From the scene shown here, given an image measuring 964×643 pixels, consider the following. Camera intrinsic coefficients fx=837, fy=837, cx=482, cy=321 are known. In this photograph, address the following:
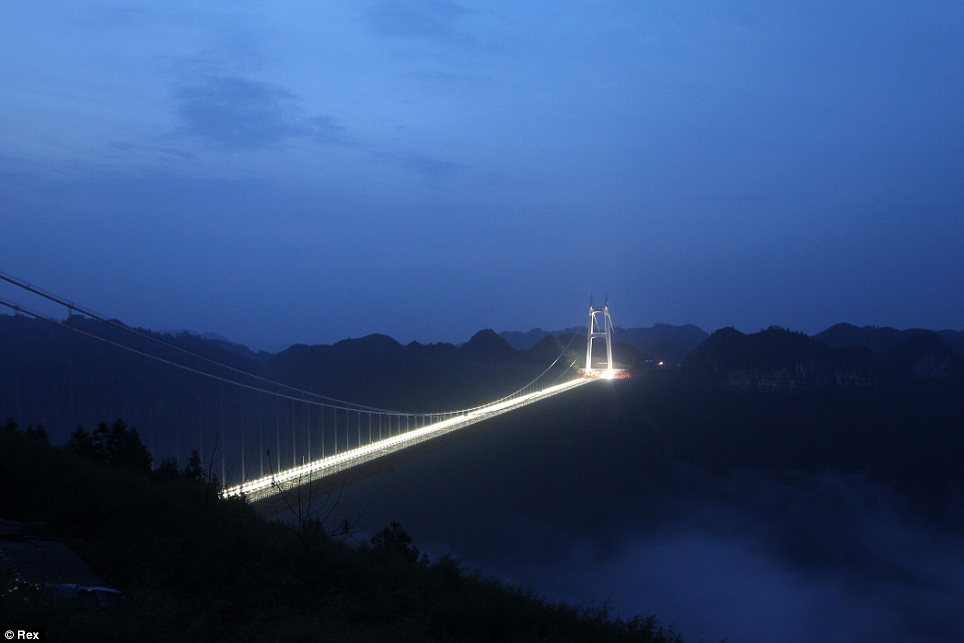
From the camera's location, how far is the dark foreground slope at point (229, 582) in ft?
14.4

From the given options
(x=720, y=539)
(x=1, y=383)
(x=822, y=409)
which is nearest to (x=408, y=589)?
(x=1, y=383)

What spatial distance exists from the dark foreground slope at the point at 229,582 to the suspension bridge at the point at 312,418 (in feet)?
2.24

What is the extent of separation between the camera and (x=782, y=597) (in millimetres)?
22766

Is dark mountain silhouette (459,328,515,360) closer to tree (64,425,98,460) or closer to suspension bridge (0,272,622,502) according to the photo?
suspension bridge (0,272,622,502)

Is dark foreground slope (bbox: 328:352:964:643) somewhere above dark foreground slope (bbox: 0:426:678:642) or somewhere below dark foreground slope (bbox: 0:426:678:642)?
below

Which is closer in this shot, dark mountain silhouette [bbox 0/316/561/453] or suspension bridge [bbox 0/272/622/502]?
suspension bridge [bbox 0/272/622/502]

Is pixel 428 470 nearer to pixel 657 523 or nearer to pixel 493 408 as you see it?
pixel 493 408

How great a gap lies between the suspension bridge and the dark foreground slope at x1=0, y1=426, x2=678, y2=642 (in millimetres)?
684

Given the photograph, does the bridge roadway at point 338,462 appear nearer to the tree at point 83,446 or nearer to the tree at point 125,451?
the tree at point 125,451

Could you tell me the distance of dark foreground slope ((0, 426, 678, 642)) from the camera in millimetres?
4387

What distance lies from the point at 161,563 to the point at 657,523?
80.8 feet

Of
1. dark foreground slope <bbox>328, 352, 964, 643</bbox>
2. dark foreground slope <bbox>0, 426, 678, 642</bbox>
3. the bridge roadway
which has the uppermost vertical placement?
dark foreground slope <bbox>0, 426, 678, 642</bbox>

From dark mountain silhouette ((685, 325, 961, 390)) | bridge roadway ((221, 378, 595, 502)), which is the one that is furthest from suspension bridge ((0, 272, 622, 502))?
dark mountain silhouette ((685, 325, 961, 390))

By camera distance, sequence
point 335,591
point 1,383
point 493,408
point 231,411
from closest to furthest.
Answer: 1. point 335,591
2. point 1,383
3. point 493,408
4. point 231,411
